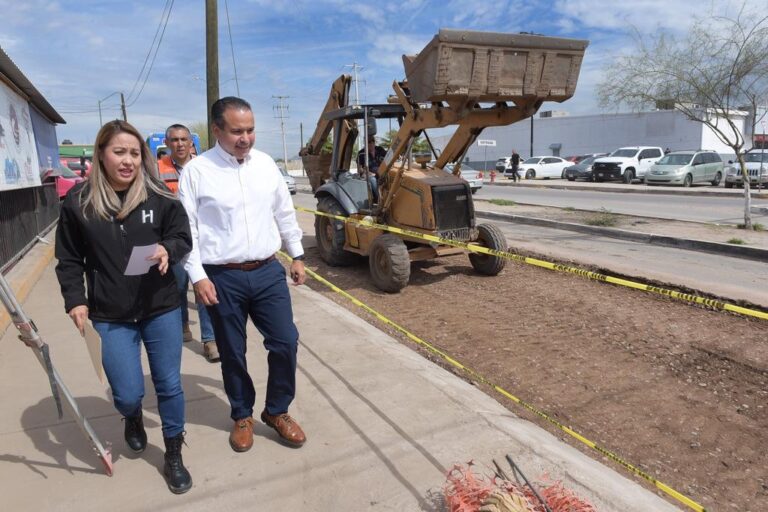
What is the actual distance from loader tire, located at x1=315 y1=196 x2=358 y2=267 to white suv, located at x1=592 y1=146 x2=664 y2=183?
2359 cm

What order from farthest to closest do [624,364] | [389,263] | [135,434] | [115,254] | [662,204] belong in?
[662,204] → [389,263] → [624,364] → [135,434] → [115,254]

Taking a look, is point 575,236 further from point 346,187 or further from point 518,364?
point 518,364

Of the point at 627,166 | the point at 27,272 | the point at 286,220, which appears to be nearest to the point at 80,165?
the point at 27,272

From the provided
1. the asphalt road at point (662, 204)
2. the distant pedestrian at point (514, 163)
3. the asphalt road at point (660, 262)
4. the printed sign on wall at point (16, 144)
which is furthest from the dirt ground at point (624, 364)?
the distant pedestrian at point (514, 163)

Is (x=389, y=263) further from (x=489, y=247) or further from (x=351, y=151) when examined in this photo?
(x=351, y=151)

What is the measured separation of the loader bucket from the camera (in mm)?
5918

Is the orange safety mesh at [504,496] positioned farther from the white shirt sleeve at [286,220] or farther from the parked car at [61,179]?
the parked car at [61,179]

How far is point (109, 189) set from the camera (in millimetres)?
2680

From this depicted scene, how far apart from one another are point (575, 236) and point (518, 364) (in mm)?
7396

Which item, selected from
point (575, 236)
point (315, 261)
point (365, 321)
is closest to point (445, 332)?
point (365, 321)

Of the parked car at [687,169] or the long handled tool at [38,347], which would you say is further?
the parked car at [687,169]

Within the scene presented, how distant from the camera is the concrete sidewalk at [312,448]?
8.74ft

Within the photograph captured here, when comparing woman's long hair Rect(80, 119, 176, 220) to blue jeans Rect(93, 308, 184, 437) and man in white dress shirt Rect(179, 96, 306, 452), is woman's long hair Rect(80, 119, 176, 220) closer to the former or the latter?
man in white dress shirt Rect(179, 96, 306, 452)

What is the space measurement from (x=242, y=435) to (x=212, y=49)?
10.9 metres
